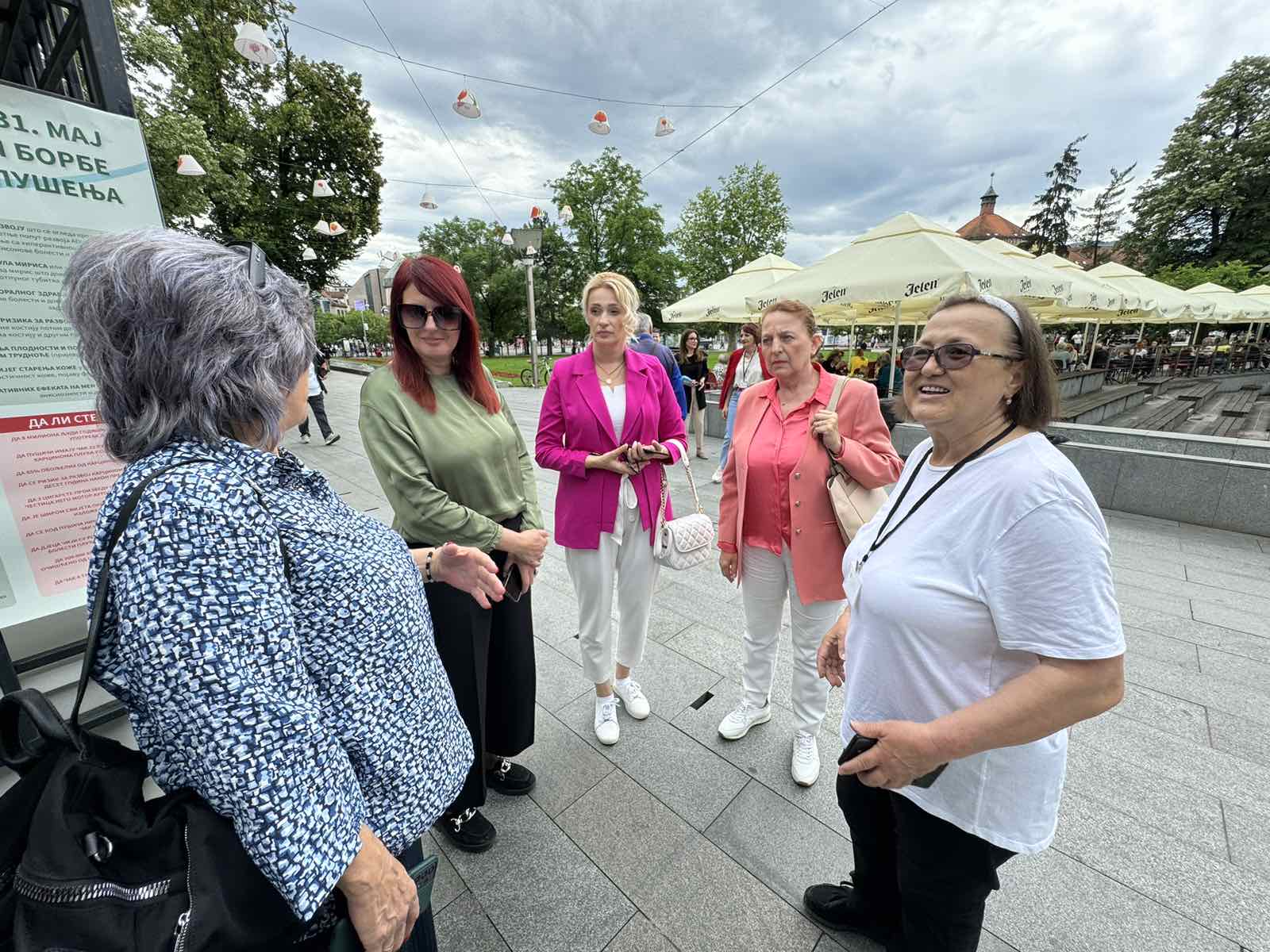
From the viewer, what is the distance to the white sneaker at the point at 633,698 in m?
2.71

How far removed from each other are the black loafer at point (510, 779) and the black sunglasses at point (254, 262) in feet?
7.02

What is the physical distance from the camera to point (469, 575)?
1.59 meters

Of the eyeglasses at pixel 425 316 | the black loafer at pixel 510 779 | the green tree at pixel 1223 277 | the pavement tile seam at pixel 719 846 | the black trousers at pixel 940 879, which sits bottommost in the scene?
the pavement tile seam at pixel 719 846

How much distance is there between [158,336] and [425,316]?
1100 mm

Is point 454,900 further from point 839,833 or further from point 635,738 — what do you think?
point 839,833

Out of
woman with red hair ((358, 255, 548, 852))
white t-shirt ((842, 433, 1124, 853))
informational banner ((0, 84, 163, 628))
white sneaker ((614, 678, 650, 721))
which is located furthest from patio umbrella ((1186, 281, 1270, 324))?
informational banner ((0, 84, 163, 628))

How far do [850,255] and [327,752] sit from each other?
7.16m

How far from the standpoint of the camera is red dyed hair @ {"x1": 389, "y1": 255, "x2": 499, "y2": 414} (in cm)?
185

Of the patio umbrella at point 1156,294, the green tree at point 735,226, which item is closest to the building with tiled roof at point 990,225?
the green tree at point 735,226

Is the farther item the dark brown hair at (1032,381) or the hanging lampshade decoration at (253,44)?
the hanging lampshade decoration at (253,44)

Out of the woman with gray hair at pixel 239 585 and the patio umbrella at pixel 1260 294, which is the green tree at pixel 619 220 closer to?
the patio umbrella at pixel 1260 294

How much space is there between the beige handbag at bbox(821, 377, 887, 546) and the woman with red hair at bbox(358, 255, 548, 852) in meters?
1.16

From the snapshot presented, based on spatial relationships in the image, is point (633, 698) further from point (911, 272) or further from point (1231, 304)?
point (1231, 304)

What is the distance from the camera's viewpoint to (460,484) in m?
1.97
